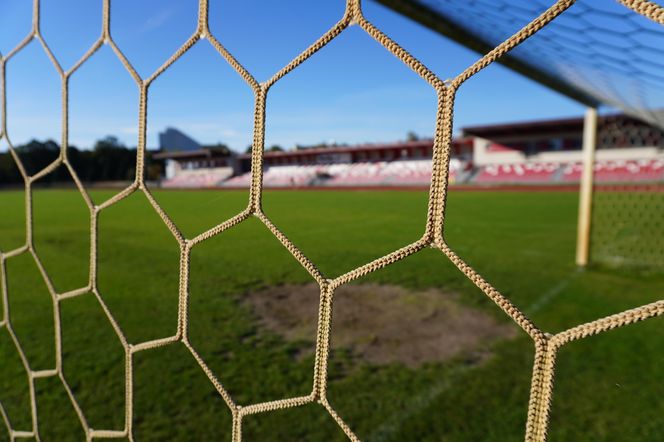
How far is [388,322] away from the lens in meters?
2.02

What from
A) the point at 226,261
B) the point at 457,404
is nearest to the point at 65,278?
the point at 226,261

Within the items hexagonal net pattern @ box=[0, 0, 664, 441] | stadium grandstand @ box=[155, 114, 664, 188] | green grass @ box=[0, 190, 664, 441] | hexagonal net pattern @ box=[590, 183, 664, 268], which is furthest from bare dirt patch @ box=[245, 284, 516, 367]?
stadium grandstand @ box=[155, 114, 664, 188]

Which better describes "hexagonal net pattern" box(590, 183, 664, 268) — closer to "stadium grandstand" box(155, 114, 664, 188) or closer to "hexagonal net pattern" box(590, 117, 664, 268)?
"hexagonal net pattern" box(590, 117, 664, 268)

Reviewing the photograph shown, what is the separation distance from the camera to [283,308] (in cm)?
223

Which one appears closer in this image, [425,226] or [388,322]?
[425,226]

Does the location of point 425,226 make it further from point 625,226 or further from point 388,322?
point 625,226

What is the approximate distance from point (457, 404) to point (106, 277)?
2.46 meters

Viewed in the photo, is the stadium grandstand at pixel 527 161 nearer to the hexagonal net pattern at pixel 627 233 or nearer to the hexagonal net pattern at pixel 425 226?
the hexagonal net pattern at pixel 627 233

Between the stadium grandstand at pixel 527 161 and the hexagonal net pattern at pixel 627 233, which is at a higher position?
the stadium grandstand at pixel 527 161

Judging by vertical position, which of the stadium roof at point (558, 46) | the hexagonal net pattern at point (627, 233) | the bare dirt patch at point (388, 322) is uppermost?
the stadium roof at point (558, 46)

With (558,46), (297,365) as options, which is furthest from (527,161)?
(297,365)

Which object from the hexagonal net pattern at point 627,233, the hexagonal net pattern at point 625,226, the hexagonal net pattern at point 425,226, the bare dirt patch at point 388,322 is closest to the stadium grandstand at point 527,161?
the hexagonal net pattern at point 625,226

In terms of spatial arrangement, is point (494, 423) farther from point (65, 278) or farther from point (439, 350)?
point (65, 278)

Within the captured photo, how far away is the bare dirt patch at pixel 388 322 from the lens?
5.60 ft
